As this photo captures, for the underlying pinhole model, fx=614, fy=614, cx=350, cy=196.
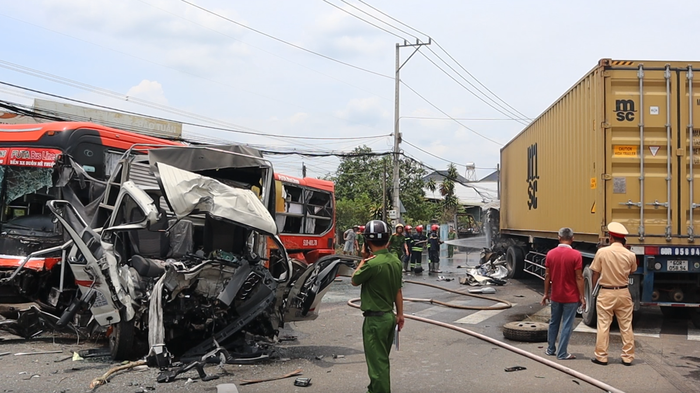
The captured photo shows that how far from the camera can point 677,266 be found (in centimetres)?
896

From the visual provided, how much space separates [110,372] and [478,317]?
6638 mm

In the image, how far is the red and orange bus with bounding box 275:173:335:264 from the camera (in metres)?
15.5

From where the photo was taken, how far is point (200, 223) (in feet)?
24.8

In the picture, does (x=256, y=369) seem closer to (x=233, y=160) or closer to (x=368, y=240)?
(x=368, y=240)

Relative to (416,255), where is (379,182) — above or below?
above

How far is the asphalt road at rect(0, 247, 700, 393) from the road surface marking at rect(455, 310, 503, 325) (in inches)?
16.6

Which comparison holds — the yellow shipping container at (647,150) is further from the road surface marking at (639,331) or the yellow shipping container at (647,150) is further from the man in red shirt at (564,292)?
the man in red shirt at (564,292)

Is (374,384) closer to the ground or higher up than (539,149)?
closer to the ground

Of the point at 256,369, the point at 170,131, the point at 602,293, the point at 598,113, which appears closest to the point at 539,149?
the point at 598,113

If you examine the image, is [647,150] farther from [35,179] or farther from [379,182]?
[379,182]

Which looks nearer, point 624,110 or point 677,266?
point 677,266

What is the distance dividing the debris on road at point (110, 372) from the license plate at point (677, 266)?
731 cm

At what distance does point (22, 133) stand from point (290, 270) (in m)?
4.68

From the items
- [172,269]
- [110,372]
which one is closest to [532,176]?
[172,269]
